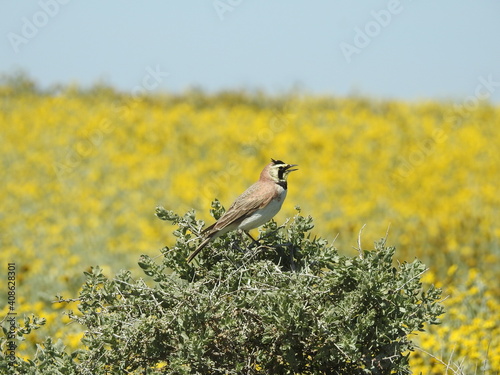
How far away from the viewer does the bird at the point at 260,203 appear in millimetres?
4410

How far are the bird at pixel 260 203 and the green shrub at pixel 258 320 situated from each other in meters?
0.62

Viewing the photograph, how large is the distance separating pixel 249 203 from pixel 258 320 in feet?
3.89

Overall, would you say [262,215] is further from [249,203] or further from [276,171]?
[276,171]

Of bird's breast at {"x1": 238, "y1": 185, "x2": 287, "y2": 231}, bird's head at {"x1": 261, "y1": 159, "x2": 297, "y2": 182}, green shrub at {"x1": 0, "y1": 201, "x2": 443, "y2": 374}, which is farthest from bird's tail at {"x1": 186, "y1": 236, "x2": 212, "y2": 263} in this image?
bird's head at {"x1": 261, "y1": 159, "x2": 297, "y2": 182}

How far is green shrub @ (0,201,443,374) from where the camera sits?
11.0ft

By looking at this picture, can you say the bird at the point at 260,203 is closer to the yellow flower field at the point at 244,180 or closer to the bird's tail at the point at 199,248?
the bird's tail at the point at 199,248

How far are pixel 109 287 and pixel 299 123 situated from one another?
1468 centimetres

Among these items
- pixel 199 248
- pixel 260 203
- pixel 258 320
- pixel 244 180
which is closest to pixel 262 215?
pixel 260 203

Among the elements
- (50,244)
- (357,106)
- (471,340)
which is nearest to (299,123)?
(357,106)

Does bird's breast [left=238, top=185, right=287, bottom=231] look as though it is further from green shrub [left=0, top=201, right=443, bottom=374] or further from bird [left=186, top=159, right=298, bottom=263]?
green shrub [left=0, top=201, right=443, bottom=374]

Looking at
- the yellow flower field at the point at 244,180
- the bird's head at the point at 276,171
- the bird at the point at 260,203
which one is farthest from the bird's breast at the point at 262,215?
the yellow flower field at the point at 244,180

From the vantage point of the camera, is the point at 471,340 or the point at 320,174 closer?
the point at 471,340

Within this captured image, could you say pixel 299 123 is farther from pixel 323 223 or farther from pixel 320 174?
pixel 323 223

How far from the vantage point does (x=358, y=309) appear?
345 centimetres
